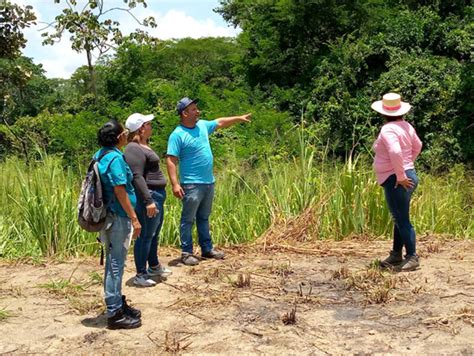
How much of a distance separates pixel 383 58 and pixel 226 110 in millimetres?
5578

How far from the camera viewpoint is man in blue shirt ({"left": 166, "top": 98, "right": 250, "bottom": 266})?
5.55 metres

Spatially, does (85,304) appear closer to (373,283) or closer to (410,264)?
(373,283)

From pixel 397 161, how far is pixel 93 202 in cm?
250

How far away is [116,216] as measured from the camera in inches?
160

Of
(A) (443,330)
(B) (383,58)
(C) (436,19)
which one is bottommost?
(A) (443,330)

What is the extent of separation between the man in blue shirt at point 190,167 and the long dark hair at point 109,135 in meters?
1.50

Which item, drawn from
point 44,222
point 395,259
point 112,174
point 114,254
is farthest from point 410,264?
point 44,222

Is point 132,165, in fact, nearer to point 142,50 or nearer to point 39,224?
point 39,224

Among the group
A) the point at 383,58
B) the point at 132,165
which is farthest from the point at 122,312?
the point at 383,58

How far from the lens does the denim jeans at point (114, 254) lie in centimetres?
407

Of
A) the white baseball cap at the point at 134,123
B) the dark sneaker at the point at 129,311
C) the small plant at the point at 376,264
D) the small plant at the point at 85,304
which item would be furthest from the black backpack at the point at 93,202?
the small plant at the point at 376,264

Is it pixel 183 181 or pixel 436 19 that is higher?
pixel 436 19

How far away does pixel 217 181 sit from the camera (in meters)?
7.55

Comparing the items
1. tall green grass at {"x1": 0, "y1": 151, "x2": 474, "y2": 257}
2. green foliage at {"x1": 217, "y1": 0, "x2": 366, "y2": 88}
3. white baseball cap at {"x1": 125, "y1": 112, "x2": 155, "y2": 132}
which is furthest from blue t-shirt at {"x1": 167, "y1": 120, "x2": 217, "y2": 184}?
green foliage at {"x1": 217, "y1": 0, "x2": 366, "y2": 88}
